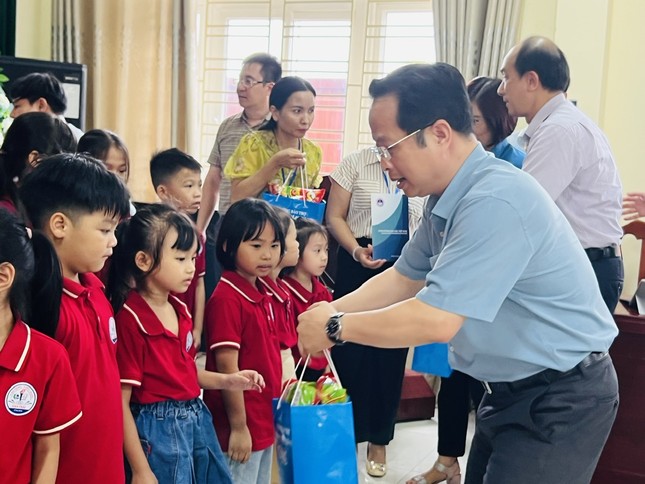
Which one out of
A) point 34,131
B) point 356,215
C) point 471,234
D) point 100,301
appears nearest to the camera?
point 471,234

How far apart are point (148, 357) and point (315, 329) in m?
0.45

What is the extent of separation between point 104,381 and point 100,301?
0.17m

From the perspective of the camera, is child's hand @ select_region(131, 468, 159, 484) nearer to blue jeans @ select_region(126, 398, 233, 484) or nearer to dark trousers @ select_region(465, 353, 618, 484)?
blue jeans @ select_region(126, 398, 233, 484)

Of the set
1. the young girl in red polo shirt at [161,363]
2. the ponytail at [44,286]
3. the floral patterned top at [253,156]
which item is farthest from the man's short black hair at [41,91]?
the ponytail at [44,286]

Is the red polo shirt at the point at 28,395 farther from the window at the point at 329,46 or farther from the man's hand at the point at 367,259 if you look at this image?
the window at the point at 329,46

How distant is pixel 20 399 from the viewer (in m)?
1.26

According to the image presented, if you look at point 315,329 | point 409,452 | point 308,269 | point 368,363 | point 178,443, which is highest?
point 315,329

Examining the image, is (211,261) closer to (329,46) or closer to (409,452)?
(409,452)

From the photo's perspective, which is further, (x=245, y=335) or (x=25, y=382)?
(x=245, y=335)

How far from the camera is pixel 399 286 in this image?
1.73 metres

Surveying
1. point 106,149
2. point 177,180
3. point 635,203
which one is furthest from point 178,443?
point 635,203

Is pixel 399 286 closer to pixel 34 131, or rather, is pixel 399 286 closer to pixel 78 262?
pixel 78 262

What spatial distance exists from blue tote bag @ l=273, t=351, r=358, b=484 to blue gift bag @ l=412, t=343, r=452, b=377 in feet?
3.30

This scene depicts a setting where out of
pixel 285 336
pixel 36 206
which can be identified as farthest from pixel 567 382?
pixel 36 206
